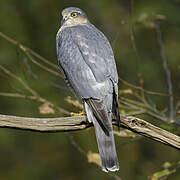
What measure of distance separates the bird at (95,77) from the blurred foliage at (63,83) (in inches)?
98.2

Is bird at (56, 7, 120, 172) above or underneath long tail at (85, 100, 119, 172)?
above

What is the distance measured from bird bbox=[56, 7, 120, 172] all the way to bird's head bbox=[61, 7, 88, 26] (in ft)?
0.78

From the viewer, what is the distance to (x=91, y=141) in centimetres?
711

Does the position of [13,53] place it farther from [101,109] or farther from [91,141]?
[101,109]

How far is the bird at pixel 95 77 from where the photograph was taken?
352 cm

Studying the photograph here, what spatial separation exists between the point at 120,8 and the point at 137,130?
487cm

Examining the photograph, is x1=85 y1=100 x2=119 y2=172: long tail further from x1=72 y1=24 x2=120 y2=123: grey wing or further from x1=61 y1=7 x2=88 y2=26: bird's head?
x1=61 y1=7 x2=88 y2=26: bird's head

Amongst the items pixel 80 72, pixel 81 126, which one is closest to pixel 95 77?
pixel 80 72

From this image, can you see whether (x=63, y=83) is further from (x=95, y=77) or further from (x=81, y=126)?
(x=81, y=126)

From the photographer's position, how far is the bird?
3.52m

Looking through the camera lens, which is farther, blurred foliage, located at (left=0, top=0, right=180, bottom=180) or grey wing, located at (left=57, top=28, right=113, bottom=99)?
blurred foliage, located at (left=0, top=0, right=180, bottom=180)

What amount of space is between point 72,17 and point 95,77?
1.26m

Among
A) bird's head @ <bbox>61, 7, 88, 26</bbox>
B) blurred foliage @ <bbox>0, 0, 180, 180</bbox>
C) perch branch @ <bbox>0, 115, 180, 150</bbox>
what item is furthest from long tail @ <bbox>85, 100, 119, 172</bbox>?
blurred foliage @ <bbox>0, 0, 180, 180</bbox>

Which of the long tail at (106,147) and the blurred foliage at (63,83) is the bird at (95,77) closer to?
the long tail at (106,147)
